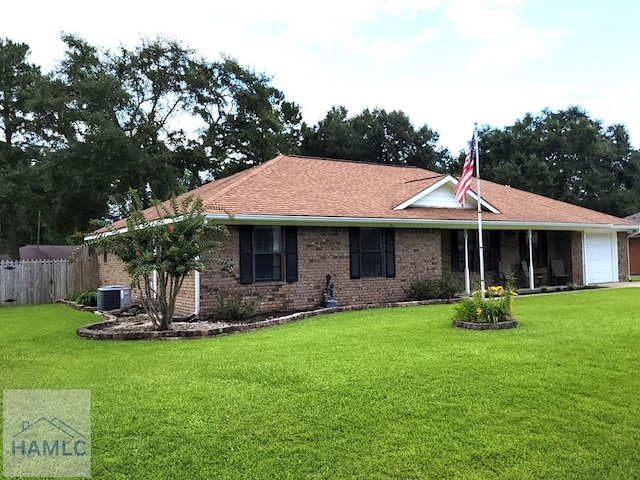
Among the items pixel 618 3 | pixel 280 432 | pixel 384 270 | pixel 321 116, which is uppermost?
pixel 321 116

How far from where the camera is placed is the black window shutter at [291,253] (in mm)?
12680

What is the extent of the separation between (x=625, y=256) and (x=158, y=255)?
1991 centimetres

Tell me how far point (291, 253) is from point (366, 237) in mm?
2465

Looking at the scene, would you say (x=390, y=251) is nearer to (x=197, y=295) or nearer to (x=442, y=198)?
(x=442, y=198)

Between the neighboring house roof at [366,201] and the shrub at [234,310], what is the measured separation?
1.94 metres

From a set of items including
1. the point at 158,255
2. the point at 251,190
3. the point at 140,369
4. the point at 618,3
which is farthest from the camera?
the point at 251,190

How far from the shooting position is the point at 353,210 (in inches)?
543

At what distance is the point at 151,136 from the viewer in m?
27.1

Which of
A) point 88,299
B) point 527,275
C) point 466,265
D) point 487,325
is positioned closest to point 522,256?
point 527,275

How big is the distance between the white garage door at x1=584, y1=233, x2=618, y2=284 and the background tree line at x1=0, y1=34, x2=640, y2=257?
18.3m

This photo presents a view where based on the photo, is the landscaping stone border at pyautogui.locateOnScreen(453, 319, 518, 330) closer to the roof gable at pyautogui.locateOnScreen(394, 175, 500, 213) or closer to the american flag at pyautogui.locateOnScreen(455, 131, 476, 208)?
the american flag at pyautogui.locateOnScreen(455, 131, 476, 208)

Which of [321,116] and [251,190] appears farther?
[321,116]

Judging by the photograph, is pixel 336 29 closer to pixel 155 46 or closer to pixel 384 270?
pixel 384 270

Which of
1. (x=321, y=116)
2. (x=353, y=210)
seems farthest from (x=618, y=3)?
(x=321, y=116)
